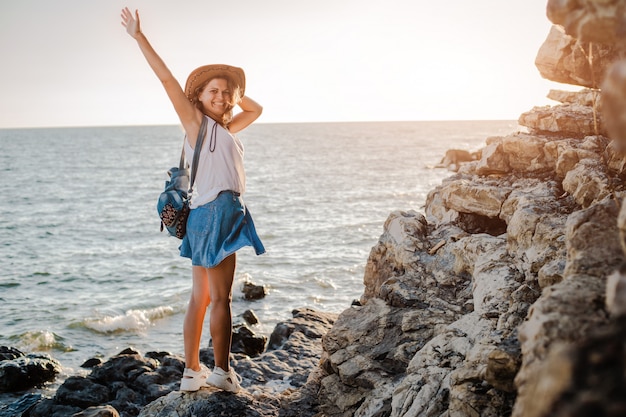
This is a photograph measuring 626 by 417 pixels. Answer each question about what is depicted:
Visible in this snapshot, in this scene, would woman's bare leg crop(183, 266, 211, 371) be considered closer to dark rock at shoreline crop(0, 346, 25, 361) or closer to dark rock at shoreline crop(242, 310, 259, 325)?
dark rock at shoreline crop(0, 346, 25, 361)

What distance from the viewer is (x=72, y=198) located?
37375 millimetres

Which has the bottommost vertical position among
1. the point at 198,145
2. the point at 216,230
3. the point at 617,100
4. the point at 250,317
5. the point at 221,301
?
the point at 250,317

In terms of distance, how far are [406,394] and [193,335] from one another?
194cm

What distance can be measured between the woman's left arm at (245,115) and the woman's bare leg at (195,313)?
4.37 feet

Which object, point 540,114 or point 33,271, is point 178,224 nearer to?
point 540,114

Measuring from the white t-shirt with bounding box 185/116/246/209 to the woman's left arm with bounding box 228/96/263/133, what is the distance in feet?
1.56

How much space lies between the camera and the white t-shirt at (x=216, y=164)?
15.8ft

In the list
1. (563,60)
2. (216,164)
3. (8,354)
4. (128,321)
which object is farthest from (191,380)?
(128,321)

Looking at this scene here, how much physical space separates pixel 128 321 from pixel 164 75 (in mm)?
10802

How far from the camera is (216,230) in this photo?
16.0 feet

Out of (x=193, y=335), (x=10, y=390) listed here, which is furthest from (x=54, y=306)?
(x=193, y=335)

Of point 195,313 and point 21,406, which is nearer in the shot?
point 195,313

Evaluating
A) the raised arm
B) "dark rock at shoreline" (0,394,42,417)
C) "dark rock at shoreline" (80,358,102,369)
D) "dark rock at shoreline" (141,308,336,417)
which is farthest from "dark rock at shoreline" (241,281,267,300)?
the raised arm

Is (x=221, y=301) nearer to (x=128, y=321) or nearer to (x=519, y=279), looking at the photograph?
(x=519, y=279)
